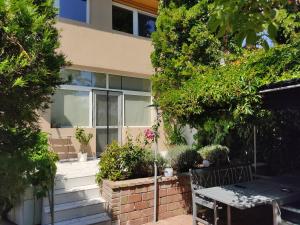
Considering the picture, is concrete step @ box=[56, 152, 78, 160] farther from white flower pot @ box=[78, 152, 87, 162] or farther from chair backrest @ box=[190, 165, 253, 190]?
chair backrest @ box=[190, 165, 253, 190]

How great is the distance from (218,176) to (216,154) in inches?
120

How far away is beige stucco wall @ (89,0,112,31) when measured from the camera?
44.1 feet

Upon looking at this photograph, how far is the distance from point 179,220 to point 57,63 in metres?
5.64

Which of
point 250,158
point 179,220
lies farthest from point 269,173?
point 179,220

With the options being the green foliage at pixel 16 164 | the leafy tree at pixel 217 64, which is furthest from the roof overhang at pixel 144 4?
the green foliage at pixel 16 164

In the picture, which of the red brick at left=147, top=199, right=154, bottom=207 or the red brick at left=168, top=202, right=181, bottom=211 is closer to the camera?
the red brick at left=147, top=199, right=154, bottom=207

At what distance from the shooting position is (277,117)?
10.6 meters

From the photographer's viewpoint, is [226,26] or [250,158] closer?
[226,26]

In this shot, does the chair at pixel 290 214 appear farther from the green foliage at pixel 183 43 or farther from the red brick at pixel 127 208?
the green foliage at pixel 183 43

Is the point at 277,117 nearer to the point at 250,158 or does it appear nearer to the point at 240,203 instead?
the point at 250,158

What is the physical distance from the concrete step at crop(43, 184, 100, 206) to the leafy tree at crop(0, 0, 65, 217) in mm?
3260

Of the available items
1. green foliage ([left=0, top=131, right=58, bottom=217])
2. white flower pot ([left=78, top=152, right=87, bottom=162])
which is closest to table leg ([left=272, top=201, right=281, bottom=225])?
green foliage ([left=0, top=131, right=58, bottom=217])

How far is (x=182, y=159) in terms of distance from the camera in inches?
379

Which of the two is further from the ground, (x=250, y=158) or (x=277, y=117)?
(x=277, y=117)
